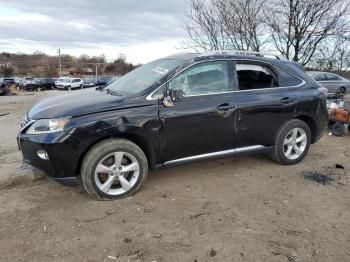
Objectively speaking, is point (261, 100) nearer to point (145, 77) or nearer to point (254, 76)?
point (254, 76)

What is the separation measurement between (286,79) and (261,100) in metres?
0.65

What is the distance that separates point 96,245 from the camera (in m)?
3.17

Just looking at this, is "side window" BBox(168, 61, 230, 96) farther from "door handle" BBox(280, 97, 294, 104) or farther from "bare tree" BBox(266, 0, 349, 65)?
"bare tree" BBox(266, 0, 349, 65)

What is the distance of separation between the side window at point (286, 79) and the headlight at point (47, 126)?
3196 millimetres

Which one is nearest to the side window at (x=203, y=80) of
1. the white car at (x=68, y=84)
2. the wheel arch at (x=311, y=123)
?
the wheel arch at (x=311, y=123)

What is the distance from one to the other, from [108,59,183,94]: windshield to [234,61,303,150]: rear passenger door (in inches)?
38.6

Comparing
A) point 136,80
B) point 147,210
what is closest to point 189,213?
point 147,210

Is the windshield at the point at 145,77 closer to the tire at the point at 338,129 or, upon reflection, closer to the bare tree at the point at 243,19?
the tire at the point at 338,129

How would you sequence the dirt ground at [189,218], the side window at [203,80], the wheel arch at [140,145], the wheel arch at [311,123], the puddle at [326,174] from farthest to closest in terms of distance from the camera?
the wheel arch at [311,123], the puddle at [326,174], the side window at [203,80], the wheel arch at [140,145], the dirt ground at [189,218]

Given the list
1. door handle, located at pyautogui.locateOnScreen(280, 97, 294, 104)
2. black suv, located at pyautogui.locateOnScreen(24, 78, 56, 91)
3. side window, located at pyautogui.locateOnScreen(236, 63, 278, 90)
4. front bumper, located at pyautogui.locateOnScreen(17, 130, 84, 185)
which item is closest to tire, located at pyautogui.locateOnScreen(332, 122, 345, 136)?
door handle, located at pyautogui.locateOnScreen(280, 97, 294, 104)

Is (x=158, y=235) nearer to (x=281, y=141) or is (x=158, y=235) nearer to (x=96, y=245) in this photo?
(x=96, y=245)

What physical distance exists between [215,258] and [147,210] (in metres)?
1.12

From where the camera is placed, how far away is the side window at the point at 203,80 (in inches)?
173

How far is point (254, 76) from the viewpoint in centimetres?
500
